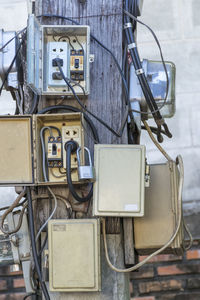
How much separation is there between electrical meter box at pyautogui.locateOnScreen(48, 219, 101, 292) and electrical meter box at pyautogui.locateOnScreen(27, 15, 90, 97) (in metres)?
0.44

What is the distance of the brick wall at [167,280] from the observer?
3.12 m

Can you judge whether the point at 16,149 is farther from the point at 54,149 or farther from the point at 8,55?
the point at 8,55

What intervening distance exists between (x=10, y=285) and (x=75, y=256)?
1737mm

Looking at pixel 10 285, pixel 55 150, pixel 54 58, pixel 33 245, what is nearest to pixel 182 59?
pixel 10 285

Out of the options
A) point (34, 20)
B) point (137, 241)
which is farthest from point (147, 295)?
point (34, 20)

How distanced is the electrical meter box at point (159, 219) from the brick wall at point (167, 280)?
1489mm

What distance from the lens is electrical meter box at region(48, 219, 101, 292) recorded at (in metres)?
1.56

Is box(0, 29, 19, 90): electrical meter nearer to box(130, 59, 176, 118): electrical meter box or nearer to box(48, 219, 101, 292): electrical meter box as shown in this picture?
box(130, 59, 176, 118): electrical meter box

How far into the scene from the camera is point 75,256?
157 centimetres

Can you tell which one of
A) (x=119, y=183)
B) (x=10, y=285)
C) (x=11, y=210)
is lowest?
(x=10, y=285)

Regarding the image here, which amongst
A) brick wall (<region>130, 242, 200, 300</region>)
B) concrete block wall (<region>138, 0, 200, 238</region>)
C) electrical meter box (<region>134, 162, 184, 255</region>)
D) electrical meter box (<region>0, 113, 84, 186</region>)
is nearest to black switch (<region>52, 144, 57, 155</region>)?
electrical meter box (<region>0, 113, 84, 186</region>)

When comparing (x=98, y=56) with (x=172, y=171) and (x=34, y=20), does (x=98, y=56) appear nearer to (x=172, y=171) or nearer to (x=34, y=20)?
(x=34, y=20)

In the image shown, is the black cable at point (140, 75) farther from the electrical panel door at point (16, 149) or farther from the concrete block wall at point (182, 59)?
the concrete block wall at point (182, 59)

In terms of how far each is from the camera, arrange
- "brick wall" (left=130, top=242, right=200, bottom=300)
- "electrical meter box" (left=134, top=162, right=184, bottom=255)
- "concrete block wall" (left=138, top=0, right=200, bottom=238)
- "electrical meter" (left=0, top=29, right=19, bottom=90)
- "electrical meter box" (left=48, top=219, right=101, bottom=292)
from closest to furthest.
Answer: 1. "electrical meter box" (left=48, top=219, right=101, bottom=292)
2. "electrical meter box" (left=134, top=162, right=184, bottom=255)
3. "electrical meter" (left=0, top=29, right=19, bottom=90)
4. "brick wall" (left=130, top=242, right=200, bottom=300)
5. "concrete block wall" (left=138, top=0, right=200, bottom=238)
